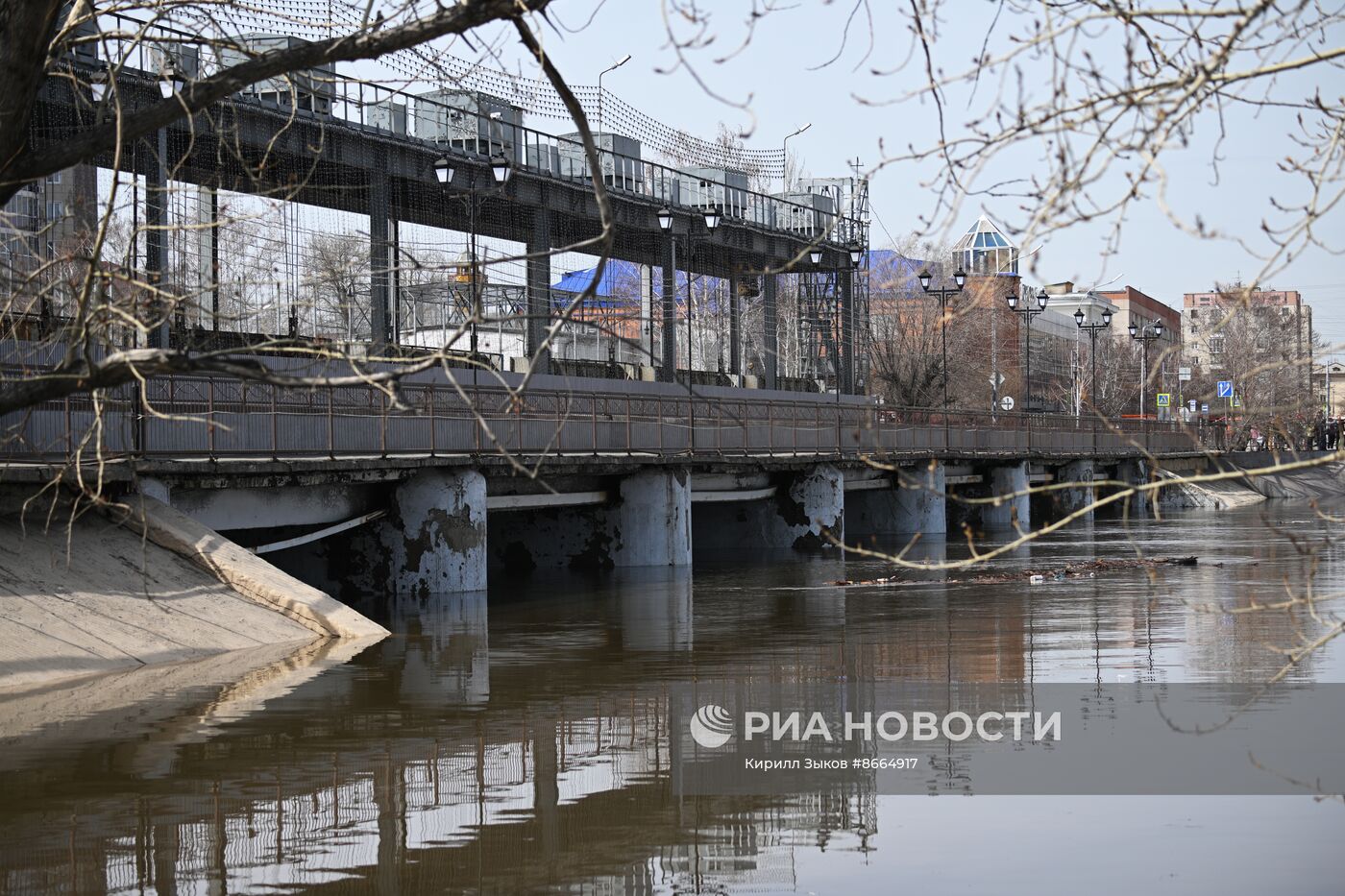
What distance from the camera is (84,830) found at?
9.53 m

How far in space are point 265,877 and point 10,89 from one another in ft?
13.6

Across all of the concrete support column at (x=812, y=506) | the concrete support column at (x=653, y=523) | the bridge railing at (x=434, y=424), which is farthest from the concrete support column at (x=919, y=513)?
the concrete support column at (x=653, y=523)

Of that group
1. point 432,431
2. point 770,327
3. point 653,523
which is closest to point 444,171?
point 432,431

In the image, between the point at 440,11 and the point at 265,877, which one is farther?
the point at 265,877

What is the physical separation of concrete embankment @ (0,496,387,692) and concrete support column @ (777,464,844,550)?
20500mm

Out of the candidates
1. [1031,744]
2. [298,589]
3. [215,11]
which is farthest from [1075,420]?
[215,11]

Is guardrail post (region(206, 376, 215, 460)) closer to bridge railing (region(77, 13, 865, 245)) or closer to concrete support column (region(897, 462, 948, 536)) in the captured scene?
bridge railing (region(77, 13, 865, 245))

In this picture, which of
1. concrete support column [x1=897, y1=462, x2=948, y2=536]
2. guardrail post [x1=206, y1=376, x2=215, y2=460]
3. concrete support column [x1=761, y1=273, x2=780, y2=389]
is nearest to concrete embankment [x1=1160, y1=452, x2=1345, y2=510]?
concrete support column [x1=761, y1=273, x2=780, y2=389]

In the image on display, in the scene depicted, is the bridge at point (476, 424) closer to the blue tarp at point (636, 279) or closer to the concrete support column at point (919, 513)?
the concrete support column at point (919, 513)

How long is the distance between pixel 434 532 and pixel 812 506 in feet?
49.0

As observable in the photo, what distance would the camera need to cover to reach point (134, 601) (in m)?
17.5

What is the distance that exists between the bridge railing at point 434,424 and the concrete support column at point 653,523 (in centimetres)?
68

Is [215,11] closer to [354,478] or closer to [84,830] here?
[84,830]

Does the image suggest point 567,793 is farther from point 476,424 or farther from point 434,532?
point 476,424
